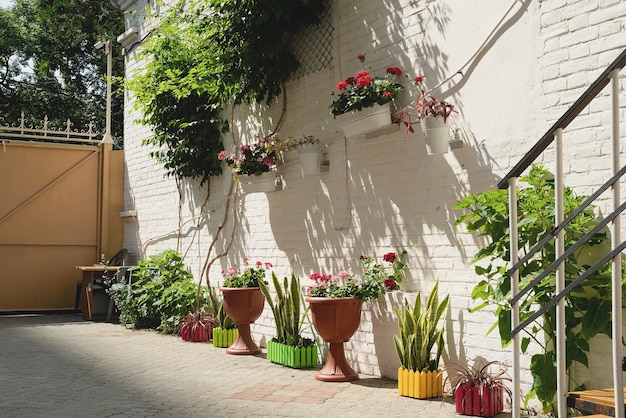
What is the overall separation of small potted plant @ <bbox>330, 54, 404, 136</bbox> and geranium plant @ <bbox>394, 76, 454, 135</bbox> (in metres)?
0.13

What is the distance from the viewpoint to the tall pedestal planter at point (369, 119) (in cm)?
534

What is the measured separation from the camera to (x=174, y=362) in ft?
20.6

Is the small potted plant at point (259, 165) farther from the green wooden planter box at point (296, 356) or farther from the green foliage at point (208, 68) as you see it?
the green wooden planter box at point (296, 356)

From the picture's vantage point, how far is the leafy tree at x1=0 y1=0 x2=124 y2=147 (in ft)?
57.6

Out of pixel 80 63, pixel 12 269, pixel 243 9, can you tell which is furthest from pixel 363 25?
pixel 80 63

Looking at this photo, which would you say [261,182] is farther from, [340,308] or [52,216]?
[52,216]

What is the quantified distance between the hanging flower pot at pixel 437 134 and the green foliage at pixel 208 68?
2.03 metres

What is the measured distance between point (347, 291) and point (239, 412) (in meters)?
1.35

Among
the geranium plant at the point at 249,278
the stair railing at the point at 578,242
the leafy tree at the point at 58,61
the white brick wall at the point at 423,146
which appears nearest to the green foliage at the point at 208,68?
the white brick wall at the point at 423,146

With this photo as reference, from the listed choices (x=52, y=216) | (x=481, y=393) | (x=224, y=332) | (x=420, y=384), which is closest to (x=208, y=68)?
(x=224, y=332)

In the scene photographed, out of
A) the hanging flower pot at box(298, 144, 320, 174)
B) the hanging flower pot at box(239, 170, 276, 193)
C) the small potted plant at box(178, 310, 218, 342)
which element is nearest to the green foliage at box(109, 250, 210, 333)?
the small potted plant at box(178, 310, 218, 342)

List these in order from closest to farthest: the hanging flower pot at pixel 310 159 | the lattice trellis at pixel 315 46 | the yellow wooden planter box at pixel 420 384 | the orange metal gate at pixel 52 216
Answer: the yellow wooden planter box at pixel 420 384, the hanging flower pot at pixel 310 159, the lattice trellis at pixel 315 46, the orange metal gate at pixel 52 216

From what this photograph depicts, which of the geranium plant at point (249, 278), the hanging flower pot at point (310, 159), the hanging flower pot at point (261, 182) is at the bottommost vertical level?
the geranium plant at point (249, 278)

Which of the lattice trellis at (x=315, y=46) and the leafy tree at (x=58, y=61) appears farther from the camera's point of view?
the leafy tree at (x=58, y=61)
